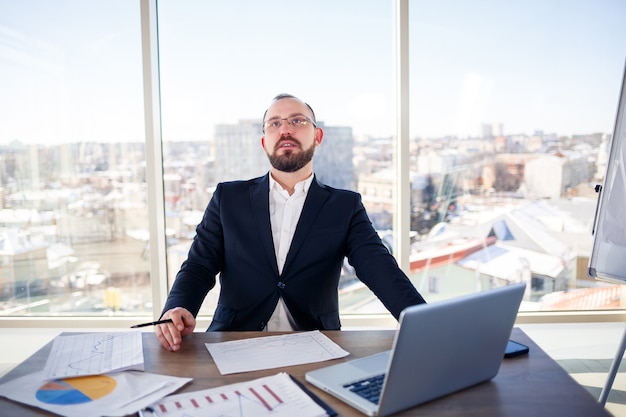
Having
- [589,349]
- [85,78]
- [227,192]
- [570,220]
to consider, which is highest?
[85,78]

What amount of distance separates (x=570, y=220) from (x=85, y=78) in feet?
10.3

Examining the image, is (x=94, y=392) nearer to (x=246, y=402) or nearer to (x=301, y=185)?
(x=246, y=402)

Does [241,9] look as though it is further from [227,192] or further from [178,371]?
[178,371]

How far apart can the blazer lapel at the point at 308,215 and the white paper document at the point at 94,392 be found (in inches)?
32.6

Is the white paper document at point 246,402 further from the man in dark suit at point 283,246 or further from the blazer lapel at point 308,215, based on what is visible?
the blazer lapel at point 308,215

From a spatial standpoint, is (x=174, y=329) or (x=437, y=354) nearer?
(x=437, y=354)

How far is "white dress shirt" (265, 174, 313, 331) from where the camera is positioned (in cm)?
208

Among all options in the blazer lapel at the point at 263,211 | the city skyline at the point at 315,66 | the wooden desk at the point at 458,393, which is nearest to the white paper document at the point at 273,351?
the wooden desk at the point at 458,393

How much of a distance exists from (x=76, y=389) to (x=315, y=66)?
2626 millimetres

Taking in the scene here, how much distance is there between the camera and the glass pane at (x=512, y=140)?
3375 mm

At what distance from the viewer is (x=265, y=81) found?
342 centimetres

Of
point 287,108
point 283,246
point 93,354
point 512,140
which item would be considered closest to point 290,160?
point 287,108

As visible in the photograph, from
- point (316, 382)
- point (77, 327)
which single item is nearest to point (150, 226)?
point (77, 327)

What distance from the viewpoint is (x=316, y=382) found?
1.19m
